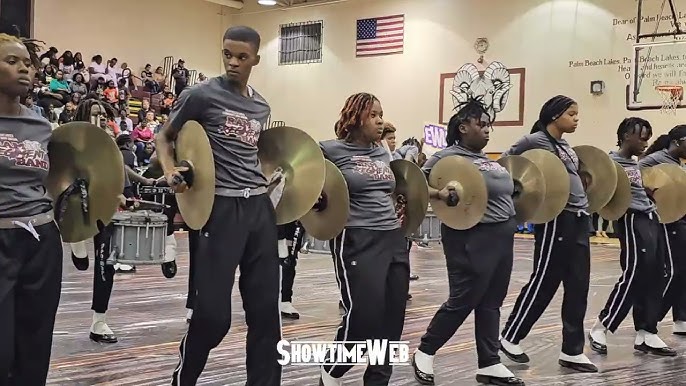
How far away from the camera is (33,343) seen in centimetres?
317

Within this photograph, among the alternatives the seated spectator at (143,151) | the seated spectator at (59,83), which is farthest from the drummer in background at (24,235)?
the seated spectator at (59,83)

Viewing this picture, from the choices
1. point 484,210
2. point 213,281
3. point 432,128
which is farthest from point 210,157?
point 432,128

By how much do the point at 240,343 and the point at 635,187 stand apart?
3.11m

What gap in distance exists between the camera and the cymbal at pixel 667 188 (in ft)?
20.6

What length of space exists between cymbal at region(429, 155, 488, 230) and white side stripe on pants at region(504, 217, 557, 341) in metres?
0.88

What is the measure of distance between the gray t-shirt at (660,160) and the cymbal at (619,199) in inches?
30.7

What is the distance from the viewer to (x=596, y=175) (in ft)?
18.7

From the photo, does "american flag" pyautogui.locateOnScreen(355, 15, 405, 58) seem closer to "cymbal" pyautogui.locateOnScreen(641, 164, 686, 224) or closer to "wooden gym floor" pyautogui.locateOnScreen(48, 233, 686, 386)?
"wooden gym floor" pyautogui.locateOnScreen(48, 233, 686, 386)

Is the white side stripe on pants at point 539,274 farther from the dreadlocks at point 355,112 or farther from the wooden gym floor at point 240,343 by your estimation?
the dreadlocks at point 355,112

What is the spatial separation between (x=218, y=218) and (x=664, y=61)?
14.6m

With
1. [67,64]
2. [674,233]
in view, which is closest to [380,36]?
[67,64]

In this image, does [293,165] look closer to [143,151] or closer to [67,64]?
[143,151]

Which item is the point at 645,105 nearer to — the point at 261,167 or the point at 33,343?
the point at 261,167

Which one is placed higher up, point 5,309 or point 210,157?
point 210,157
